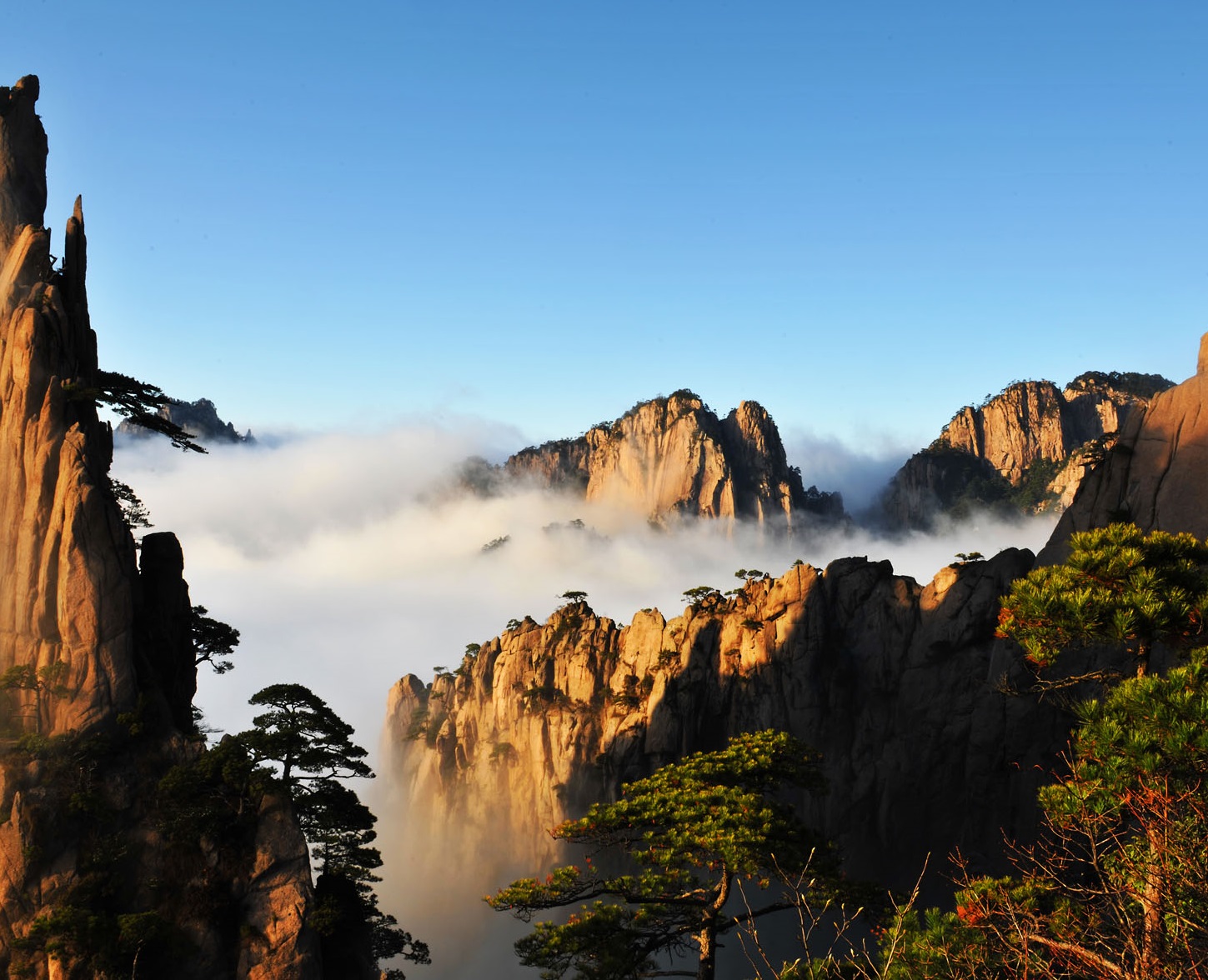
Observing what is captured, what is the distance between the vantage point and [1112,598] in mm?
19859

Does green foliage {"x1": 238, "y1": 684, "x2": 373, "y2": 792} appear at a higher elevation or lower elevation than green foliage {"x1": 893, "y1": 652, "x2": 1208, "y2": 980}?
lower

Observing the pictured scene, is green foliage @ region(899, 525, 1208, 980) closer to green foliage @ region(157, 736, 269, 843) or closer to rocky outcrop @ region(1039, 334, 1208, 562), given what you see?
green foliage @ region(157, 736, 269, 843)

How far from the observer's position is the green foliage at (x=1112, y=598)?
64.5ft

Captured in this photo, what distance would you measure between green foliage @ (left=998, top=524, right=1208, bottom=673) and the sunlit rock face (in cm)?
3622

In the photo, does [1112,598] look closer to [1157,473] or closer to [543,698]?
[1157,473]

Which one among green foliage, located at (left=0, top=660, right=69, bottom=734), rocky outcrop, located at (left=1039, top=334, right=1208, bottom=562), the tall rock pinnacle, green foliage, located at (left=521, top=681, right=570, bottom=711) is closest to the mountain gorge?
rocky outcrop, located at (left=1039, top=334, right=1208, bottom=562)

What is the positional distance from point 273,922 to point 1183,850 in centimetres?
3918

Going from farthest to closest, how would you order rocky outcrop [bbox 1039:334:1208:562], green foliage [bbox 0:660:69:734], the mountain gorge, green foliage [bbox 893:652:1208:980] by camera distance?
1. the mountain gorge
2. rocky outcrop [bbox 1039:334:1208:562]
3. green foliage [bbox 0:660:69:734]
4. green foliage [bbox 893:652:1208:980]

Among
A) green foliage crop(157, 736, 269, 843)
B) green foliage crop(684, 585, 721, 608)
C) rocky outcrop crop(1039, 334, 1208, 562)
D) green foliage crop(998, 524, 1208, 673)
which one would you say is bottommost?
green foliage crop(157, 736, 269, 843)

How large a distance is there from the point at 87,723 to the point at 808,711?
53008 millimetres

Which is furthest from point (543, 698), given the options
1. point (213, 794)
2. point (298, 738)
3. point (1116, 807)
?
point (1116, 807)

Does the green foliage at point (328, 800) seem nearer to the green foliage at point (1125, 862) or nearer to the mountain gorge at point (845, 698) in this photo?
the green foliage at point (1125, 862)

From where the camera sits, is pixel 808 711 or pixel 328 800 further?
pixel 808 711

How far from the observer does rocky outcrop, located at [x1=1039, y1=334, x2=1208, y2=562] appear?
52656mm
